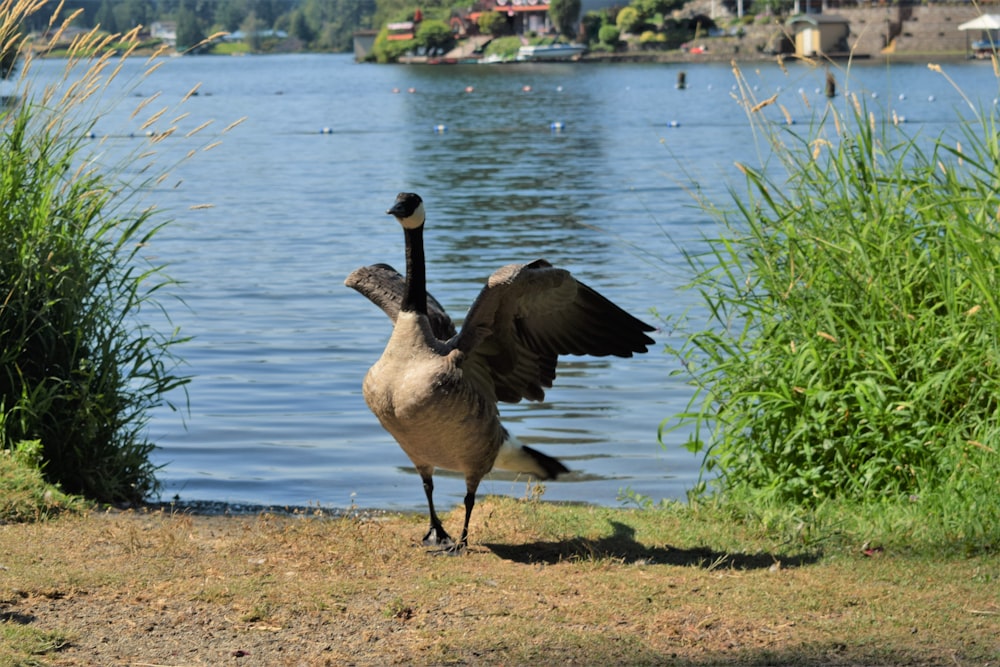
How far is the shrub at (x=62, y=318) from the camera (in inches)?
283

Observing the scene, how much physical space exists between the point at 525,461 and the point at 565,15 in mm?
147285

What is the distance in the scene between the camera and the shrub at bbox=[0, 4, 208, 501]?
7.18m

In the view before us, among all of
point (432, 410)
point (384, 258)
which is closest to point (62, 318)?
point (432, 410)

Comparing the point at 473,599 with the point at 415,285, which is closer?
the point at 473,599

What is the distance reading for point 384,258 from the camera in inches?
784

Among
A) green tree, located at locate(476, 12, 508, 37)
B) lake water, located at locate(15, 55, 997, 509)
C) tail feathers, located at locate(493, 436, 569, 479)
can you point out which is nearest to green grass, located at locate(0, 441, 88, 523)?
lake water, located at locate(15, 55, 997, 509)

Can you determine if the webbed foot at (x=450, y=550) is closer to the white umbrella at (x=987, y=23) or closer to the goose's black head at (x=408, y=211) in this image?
the goose's black head at (x=408, y=211)

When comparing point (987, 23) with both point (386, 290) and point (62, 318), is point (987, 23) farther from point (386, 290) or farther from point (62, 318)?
point (62, 318)

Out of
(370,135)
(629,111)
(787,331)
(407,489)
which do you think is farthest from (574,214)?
(629,111)

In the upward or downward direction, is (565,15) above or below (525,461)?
above

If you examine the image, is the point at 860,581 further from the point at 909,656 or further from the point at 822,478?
the point at 822,478

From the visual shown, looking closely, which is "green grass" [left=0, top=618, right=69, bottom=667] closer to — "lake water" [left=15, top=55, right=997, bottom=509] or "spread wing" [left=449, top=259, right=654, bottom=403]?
"spread wing" [left=449, top=259, right=654, bottom=403]

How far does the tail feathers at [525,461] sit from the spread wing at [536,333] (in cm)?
28

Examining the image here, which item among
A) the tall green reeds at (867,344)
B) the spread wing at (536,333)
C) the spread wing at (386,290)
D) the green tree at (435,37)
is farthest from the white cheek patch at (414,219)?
the green tree at (435,37)
